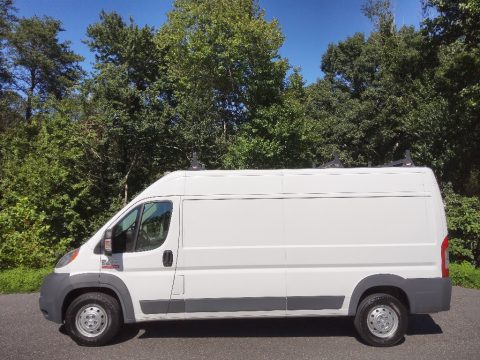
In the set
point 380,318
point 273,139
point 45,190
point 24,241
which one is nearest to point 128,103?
point 273,139

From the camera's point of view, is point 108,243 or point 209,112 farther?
point 209,112

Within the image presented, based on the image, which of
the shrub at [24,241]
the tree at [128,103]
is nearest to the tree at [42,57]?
the tree at [128,103]

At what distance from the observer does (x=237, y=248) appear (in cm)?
564

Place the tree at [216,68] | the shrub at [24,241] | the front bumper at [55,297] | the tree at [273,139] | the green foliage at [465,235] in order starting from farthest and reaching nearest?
the tree at [216,68] < the tree at [273,139] < the shrub at [24,241] < the green foliage at [465,235] < the front bumper at [55,297]

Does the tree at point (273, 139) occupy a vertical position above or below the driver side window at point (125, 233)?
above

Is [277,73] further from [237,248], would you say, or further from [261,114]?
[237,248]

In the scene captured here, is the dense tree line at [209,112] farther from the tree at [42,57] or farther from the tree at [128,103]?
the tree at [42,57]

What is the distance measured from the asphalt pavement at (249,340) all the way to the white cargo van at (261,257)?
311 mm

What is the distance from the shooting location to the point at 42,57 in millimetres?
38250

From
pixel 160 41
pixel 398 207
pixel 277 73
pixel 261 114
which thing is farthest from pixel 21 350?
pixel 160 41

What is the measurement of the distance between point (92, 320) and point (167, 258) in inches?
50.4

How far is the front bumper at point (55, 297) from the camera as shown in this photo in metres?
5.62

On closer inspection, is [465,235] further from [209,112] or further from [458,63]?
[209,112]

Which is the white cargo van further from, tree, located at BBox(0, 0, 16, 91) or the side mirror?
tree, located at BBox(0, 0, 16, 91)
